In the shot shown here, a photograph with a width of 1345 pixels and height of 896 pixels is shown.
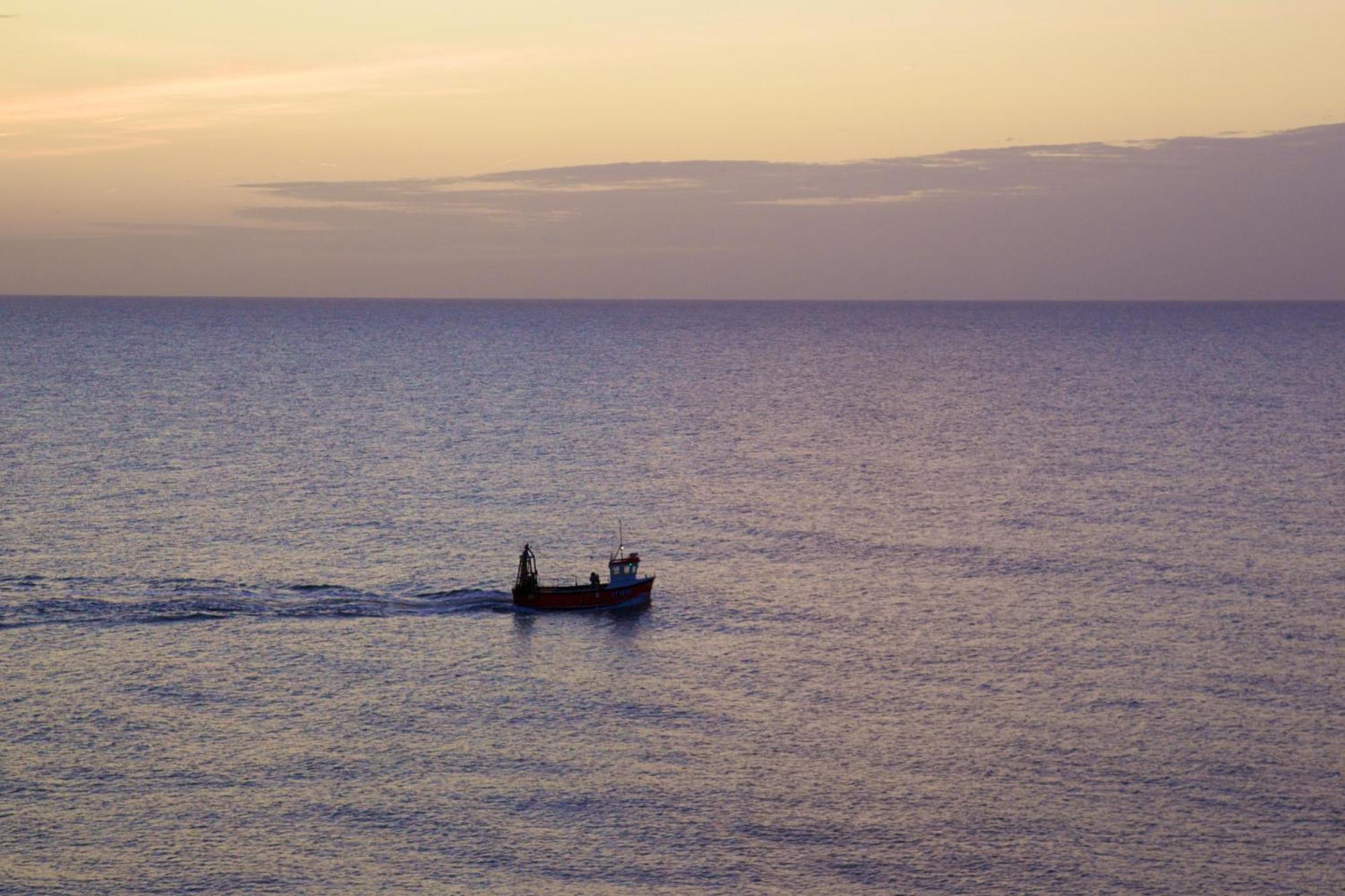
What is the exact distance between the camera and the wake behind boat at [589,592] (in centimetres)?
7425

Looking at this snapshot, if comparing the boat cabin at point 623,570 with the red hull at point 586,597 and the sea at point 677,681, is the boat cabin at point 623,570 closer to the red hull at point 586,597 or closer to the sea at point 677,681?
the red hull at point 586,597

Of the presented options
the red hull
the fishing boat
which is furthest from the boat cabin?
the red hull

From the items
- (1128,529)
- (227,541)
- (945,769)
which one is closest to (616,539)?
(227,541)

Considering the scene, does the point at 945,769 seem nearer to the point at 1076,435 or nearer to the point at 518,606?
the point at 518,606

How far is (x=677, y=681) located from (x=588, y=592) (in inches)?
535

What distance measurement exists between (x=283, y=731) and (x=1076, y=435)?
106841 mm

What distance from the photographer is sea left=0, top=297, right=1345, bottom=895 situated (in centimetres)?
4588

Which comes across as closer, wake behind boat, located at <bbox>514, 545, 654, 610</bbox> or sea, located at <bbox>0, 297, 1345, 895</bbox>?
sea, located at <bbox>0, 297, 1345, 895</bbox>

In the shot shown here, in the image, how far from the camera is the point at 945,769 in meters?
52.4

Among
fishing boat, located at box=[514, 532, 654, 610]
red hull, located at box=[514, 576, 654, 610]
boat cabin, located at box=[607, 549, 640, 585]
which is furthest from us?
boat cabin, located at box=[607, 549, 640, 585]

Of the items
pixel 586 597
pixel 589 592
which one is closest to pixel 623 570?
pixel 589 592

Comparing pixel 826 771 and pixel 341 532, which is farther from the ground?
pixel 341 532

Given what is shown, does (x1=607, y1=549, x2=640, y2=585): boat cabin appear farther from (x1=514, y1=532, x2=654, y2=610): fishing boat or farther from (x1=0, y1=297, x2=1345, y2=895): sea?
(x1=0, y1=297, x2=1345, y2=895): sea

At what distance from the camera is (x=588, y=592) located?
7512cm
